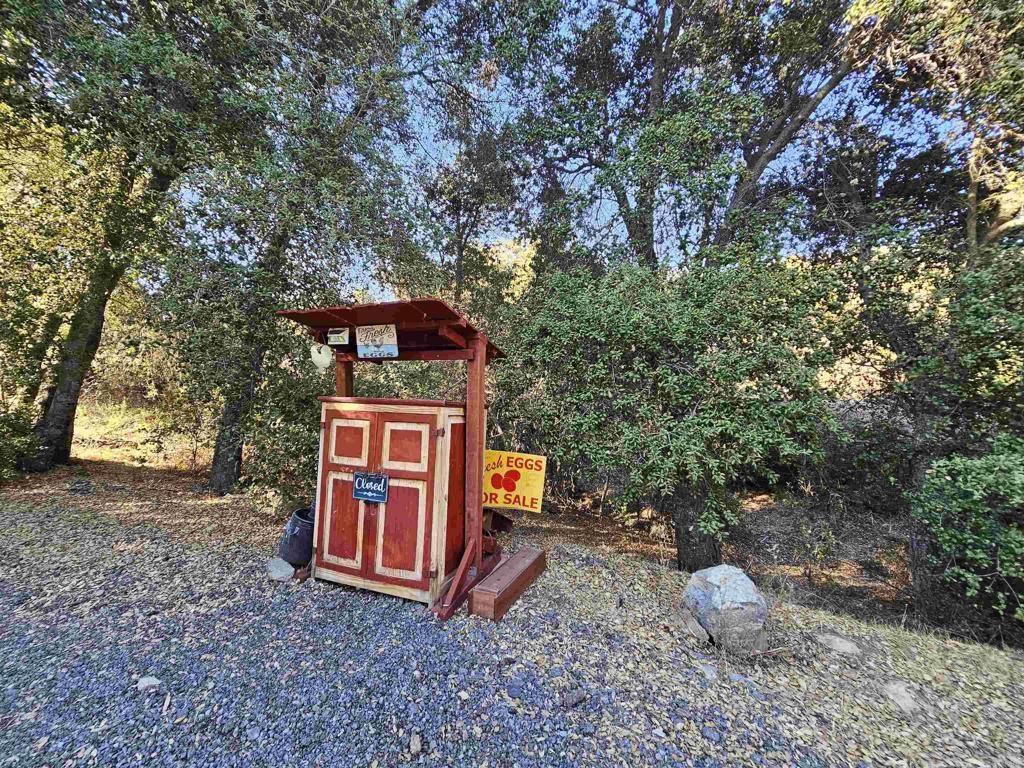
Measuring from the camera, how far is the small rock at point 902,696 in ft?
7.61

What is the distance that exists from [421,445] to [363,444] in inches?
21.0

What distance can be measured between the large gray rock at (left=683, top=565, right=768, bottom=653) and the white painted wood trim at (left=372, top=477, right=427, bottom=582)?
215cm

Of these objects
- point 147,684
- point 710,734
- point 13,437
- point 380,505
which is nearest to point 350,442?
point 380,505

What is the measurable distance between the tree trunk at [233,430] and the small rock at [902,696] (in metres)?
5.95

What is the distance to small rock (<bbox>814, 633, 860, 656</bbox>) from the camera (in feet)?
9.43

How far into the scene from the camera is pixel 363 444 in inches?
127

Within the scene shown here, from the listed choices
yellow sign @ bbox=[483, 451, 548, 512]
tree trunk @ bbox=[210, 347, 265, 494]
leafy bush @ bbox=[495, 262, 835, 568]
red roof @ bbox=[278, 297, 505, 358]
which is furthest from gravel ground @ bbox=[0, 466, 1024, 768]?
red roof @ bbox=[278, 297, 505, 358]

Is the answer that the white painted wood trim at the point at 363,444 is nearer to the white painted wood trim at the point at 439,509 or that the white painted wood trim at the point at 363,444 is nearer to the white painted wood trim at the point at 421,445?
the white painted wood trim at the point at 421,445

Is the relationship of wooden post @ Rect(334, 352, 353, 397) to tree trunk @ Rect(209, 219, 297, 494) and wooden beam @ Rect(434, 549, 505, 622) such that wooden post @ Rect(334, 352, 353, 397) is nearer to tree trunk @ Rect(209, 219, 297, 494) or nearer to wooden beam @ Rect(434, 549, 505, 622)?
tree trunk @ Rect(209, 219, 297, 494)

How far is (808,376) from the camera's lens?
3.52 m

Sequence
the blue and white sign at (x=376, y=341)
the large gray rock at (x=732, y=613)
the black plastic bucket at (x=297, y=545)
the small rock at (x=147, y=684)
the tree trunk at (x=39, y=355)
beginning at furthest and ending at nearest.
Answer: the tree trunk at (x=39, y=355), the black plastic bucket at (x=297, y=545), the blue and white sign at (x=376, y=341), the large gray rock at (x=732, y=613), the small rock at (x=147, y=684)

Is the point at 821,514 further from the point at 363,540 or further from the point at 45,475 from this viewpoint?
the point at 45,475

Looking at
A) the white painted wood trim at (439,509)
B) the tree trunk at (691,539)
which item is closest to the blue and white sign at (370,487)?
the white painted wood trim at (439,509)

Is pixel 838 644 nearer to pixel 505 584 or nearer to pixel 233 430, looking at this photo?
pixel 505 584
